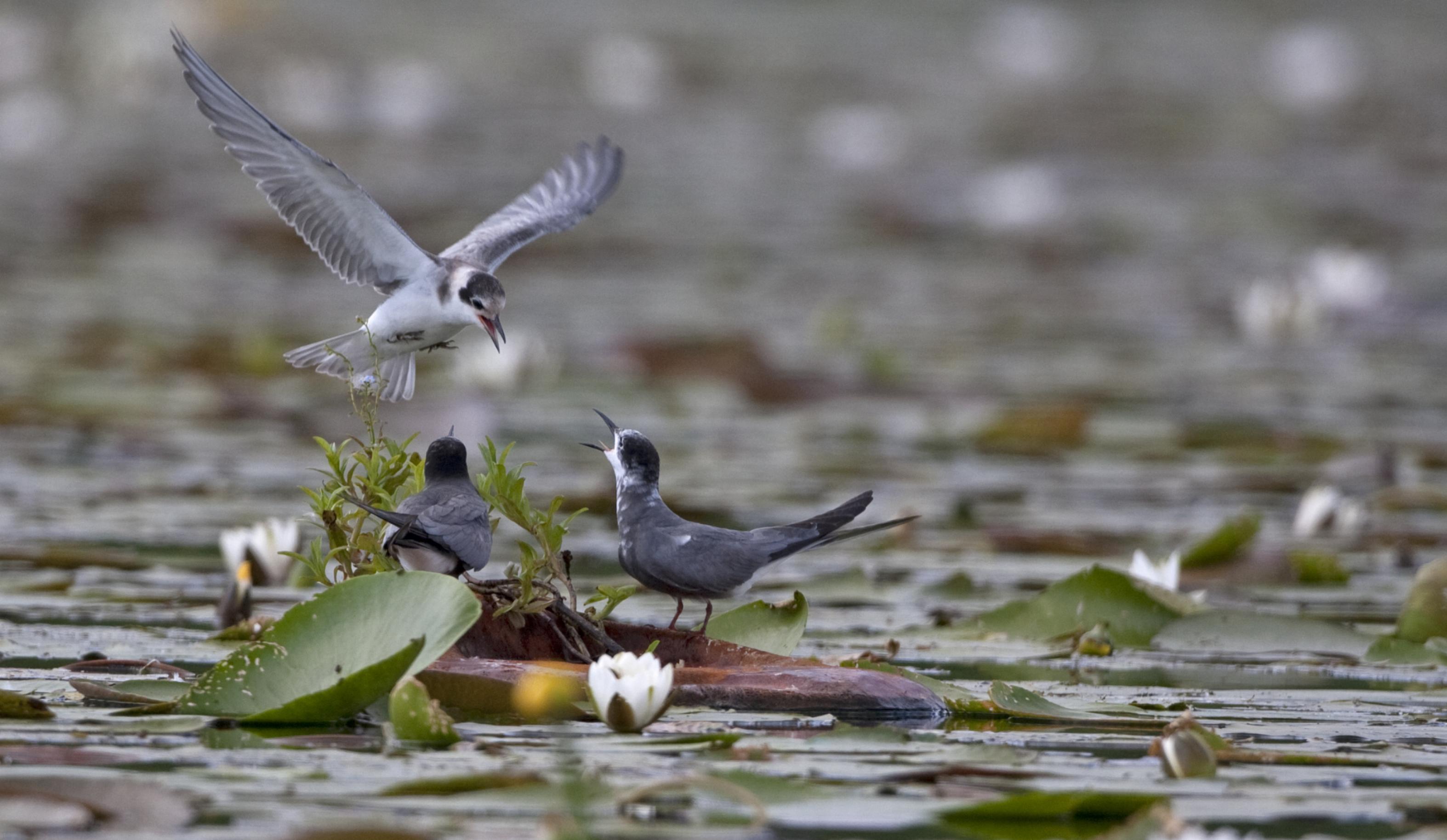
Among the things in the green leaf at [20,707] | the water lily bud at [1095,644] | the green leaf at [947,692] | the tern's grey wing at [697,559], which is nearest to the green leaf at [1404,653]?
the water lily bud at [1095,644]

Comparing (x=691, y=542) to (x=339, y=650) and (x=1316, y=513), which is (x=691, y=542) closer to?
(x=339, y=650)

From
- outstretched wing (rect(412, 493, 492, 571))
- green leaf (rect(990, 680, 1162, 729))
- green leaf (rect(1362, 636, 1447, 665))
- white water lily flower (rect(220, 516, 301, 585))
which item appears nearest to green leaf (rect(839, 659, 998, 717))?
green leaf (rect(990, 680, 1162, 729))

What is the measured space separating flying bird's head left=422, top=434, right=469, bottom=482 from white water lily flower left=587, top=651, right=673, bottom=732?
58 centimetres

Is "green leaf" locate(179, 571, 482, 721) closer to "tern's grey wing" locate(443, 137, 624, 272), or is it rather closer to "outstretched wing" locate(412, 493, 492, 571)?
"outstretched wing" locate(412, 493, 492, 571)

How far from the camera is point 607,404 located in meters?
9.73

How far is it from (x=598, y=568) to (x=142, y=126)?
1602 cm

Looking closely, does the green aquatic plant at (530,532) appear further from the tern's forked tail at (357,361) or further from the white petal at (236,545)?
the white petal at (236,545)

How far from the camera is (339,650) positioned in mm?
3941

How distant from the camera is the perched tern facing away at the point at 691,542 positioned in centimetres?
420

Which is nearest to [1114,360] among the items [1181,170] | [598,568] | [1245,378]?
[1245,378]

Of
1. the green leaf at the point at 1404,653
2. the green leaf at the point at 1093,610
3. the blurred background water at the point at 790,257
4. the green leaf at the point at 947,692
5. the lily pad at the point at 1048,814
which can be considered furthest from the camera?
the blurred background water at the point at 790,257

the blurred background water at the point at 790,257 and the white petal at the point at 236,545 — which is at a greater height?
the blurred background water at the point at 790,257

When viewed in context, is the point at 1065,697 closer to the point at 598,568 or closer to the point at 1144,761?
the point at 1144,761

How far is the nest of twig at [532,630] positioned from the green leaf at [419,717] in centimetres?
37
